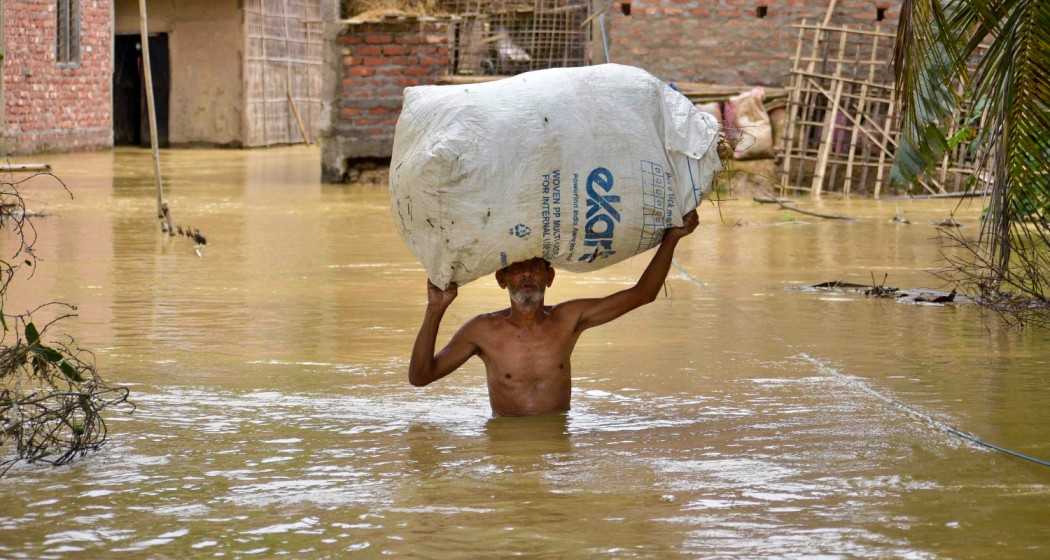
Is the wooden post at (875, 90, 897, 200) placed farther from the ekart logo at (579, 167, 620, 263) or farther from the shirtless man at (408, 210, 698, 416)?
the ekart logo at (579, 167, 620, 263)

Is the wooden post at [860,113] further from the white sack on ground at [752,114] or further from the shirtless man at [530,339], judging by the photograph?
the shirtless man at [530,339]

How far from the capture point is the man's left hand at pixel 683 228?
4992mm

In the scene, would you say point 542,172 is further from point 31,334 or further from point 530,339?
point 31,334

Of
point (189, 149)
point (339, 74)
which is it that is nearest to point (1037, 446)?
point (339, 74)

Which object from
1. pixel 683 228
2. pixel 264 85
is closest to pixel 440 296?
pixel 683 228

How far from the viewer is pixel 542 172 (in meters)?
4.80

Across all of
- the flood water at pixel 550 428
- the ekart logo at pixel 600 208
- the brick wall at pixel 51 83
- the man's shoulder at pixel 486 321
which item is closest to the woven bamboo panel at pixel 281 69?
the brick wall at pixel 51 83

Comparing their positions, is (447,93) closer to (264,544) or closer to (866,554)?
(264,544)

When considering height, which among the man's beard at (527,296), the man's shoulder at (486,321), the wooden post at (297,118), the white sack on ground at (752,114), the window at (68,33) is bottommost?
the wooden post at (297,118)

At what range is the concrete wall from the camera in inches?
955

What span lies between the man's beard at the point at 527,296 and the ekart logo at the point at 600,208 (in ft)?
0.99

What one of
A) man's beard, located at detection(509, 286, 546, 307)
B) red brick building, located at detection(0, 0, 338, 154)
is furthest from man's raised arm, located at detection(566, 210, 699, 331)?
red brick building, located at detection(0, 0, 338, 154)

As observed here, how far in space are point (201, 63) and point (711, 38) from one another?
11177mm

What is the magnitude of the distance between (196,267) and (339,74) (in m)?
7.78
